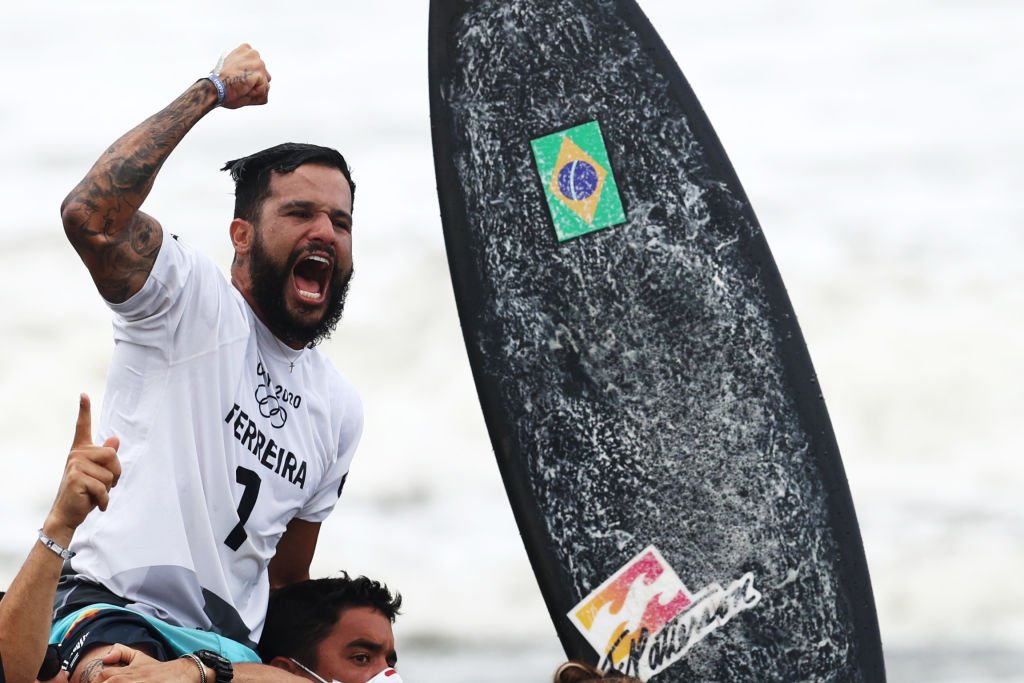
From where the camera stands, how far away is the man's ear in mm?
3566

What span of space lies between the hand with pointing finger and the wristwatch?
500 millimetres

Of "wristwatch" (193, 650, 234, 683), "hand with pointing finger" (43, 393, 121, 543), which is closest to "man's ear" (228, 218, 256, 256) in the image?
"hand with pointing finger" (43, 393, 121, 543)

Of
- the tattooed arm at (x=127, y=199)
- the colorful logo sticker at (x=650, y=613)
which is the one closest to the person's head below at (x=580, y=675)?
the colorful logo sticker at (x=650, y=613)

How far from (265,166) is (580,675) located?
1.57 metres

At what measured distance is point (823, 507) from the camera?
4070 mm

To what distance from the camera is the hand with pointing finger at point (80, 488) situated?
2.73m

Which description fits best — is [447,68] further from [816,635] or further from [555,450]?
[816,635]

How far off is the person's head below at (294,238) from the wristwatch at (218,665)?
83cm

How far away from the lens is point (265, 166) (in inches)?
142

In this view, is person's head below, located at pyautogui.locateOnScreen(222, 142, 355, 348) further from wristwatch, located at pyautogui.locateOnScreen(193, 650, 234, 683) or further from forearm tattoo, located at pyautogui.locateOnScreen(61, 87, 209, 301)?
wristwatch, located at pyautogui.locateOnScreen(193, 650, 234, 683)

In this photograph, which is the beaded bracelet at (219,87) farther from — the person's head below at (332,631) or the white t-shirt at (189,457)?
the person's head below at (332,631)

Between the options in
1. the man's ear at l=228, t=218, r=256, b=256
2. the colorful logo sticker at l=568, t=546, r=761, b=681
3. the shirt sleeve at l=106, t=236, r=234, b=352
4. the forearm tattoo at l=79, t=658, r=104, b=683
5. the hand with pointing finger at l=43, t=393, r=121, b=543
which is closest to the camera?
the hand with pointing finger at l=43, t=393, r=121, b=543

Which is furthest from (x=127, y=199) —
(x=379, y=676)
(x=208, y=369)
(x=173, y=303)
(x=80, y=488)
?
(x=379, y=676)

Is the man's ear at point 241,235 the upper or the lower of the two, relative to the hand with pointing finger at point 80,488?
upper
